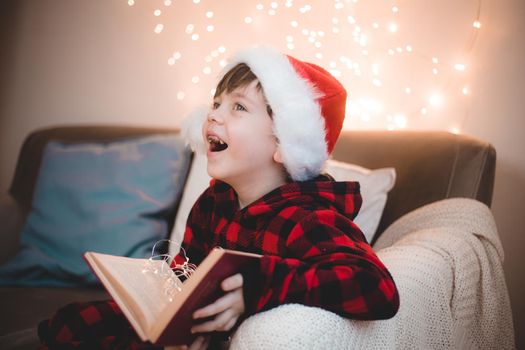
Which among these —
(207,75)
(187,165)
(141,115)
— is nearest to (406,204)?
(187,165)

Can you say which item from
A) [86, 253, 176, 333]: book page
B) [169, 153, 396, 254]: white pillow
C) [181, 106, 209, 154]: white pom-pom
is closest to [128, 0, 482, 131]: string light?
[169, 153, 396, 254]: white pillow

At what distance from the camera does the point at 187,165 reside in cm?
153

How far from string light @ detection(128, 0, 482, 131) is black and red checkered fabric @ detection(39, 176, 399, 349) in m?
0.64

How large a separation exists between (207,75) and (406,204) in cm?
96

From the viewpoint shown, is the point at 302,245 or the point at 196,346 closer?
the point at 196,346

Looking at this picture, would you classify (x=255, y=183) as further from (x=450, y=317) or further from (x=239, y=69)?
(x=450, y=317)

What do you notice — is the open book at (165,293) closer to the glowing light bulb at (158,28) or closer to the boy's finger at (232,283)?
the boy's finger at (232,283)

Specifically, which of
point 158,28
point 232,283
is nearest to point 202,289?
point 232,283

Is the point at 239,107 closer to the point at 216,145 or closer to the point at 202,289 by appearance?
the point at 216,145

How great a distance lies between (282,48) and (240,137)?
823 mm

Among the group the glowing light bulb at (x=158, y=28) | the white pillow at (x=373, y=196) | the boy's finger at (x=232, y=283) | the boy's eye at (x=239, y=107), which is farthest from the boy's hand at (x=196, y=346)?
the glowing light bulb at (x=158, y=28)

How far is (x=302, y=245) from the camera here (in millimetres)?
771

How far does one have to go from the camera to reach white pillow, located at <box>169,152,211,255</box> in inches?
54.7

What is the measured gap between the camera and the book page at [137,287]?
0.61 m
